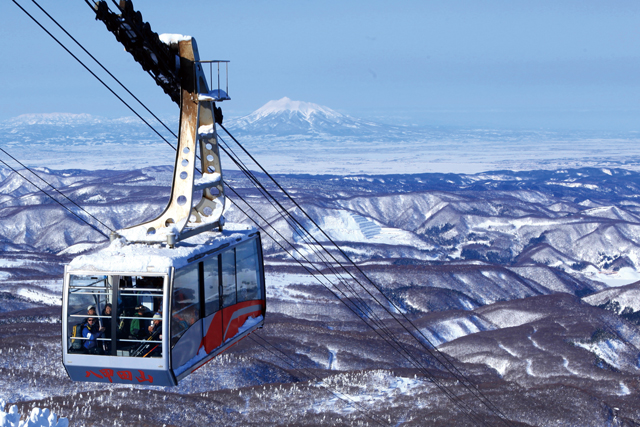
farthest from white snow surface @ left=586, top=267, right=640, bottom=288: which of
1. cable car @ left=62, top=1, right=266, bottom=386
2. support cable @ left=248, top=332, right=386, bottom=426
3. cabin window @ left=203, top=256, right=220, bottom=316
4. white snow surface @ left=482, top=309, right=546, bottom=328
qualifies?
cabin window @ left=203, top=256, right=220, bottom=316

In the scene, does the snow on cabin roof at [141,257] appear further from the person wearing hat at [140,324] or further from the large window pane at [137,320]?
the person wearing hat at [140,324]

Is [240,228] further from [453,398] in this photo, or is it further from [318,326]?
[318,326]

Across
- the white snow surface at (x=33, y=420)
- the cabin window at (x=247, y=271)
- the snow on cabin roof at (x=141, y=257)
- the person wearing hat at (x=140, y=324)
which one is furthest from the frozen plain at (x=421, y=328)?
the person wearing hat at (x=140, y=324)

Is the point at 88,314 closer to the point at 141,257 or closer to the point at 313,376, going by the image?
the point at 141,257

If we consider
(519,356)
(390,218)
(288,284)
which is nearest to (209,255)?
(519,356)

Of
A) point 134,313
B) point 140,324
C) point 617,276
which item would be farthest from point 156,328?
point 617,276

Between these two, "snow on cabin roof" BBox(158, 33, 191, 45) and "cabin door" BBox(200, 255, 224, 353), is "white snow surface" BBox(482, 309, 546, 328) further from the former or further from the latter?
"snow on cabin roof" BBox(158, 33, 191, 45)
